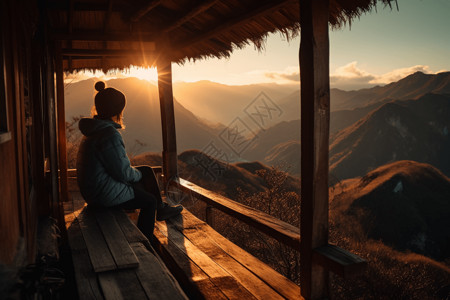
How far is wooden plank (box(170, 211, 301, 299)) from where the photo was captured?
8.39 feet

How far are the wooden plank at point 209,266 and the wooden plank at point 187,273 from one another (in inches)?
1.4

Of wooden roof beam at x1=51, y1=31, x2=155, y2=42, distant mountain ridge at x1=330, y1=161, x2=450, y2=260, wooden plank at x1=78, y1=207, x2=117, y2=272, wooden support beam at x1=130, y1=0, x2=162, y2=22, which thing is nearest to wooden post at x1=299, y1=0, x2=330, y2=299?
wooden plank at x1=78, y1=207, x2=117, y2=272

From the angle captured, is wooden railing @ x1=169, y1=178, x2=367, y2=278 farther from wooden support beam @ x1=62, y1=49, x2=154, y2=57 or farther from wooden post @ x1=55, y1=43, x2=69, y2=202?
wooden support beam @ x1=62, y1=49, x2=154, y2=57

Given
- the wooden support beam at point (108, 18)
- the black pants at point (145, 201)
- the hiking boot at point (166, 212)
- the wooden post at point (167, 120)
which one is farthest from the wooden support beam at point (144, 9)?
the hiking boot at point (166, 212)

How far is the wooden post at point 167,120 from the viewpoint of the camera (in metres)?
5.34

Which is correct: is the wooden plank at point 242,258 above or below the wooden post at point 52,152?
below

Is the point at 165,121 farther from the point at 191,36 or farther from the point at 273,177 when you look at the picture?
the point at 273,177

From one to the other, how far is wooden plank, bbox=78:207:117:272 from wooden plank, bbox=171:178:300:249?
128 centimetres

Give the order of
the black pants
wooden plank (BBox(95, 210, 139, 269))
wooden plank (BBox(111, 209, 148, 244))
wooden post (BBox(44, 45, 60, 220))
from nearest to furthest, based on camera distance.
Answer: wooden plank (BBox(95, 210, 139, 269)), wooden plank (BBox(111, 209, 148, 244)), the black pants, wooden post (BBox(44, 45, 60, 220))

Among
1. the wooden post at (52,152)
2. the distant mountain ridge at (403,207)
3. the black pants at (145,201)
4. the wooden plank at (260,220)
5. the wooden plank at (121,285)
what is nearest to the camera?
the wooden plank at (121,285)

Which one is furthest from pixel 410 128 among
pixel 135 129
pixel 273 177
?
pixel 273 177

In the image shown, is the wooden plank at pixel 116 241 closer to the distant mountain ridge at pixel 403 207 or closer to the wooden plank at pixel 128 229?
the wooden plank at pixel 128 229

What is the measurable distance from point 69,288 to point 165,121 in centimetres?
314

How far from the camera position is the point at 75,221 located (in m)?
2.99
